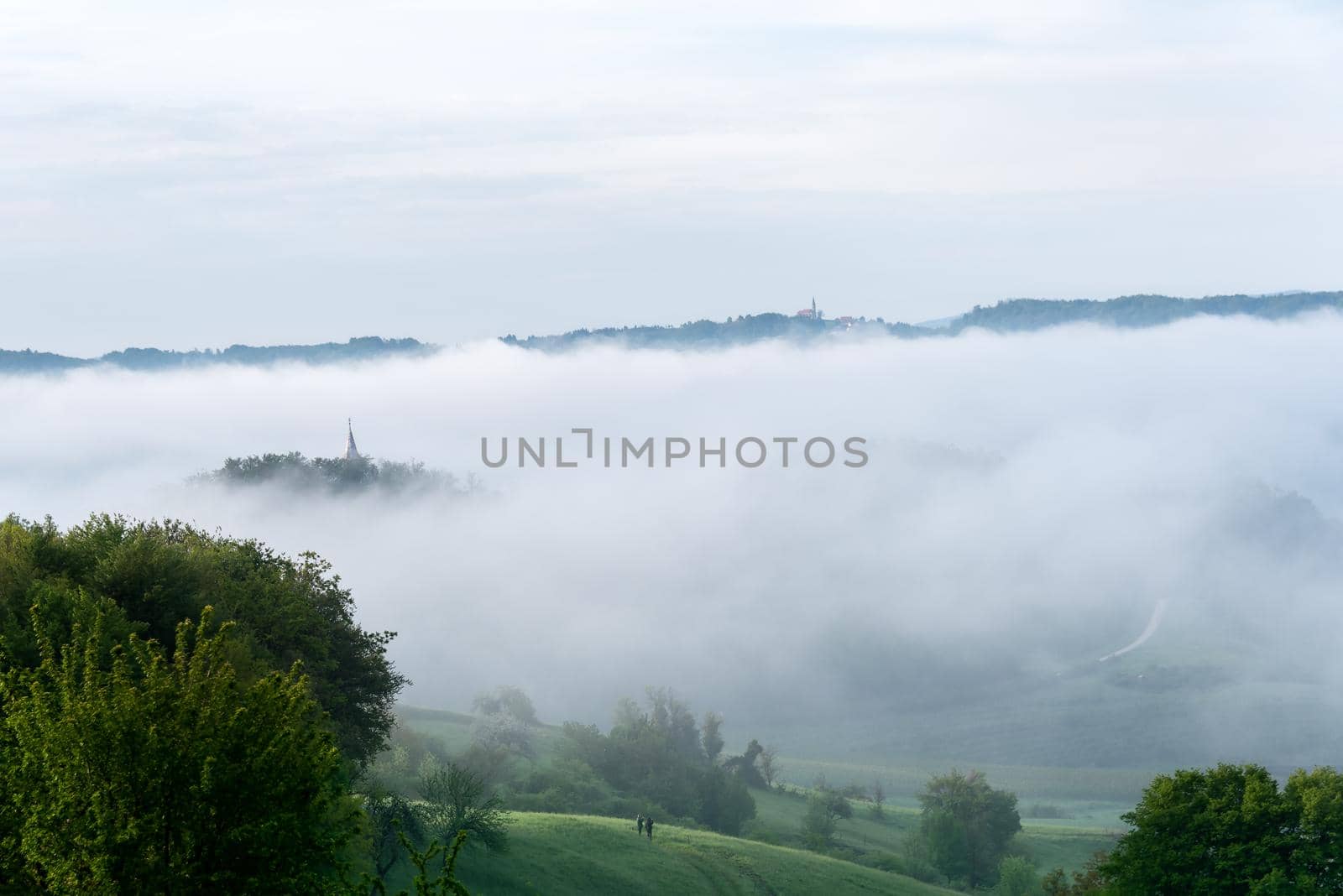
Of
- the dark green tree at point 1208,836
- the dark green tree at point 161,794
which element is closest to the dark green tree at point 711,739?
the dark green tree at point 1208,836

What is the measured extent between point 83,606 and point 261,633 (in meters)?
15.0

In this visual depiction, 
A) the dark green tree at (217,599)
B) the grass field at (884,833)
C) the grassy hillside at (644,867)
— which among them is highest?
the dark green tree at (217,599)

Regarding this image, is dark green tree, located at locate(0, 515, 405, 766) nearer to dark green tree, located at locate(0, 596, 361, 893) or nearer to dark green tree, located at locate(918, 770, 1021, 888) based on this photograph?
dark green tree, located at locate(0, 596, 361, 893)

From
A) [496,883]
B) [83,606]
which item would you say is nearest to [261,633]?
[83,606]

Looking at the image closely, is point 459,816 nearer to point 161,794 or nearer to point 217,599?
point 217,599

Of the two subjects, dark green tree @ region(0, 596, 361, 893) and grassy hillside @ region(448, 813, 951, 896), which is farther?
grassy hillside @ region(448, 813, 951, 896)

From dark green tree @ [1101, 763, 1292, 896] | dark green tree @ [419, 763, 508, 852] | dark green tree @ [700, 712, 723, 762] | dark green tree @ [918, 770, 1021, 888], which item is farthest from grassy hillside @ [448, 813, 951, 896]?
dark green tree @ [700, 712, 723, 762]

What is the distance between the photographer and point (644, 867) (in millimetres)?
77562

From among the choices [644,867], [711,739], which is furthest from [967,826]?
[711,739]

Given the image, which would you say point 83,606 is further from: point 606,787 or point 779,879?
point 606,787

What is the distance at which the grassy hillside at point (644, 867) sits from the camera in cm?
7100

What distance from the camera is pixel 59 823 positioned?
27.0m

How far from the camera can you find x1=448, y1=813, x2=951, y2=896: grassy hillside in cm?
7100

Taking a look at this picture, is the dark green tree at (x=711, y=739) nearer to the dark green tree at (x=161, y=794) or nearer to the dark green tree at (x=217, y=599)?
the dark green tree at (x=217, y=599)
